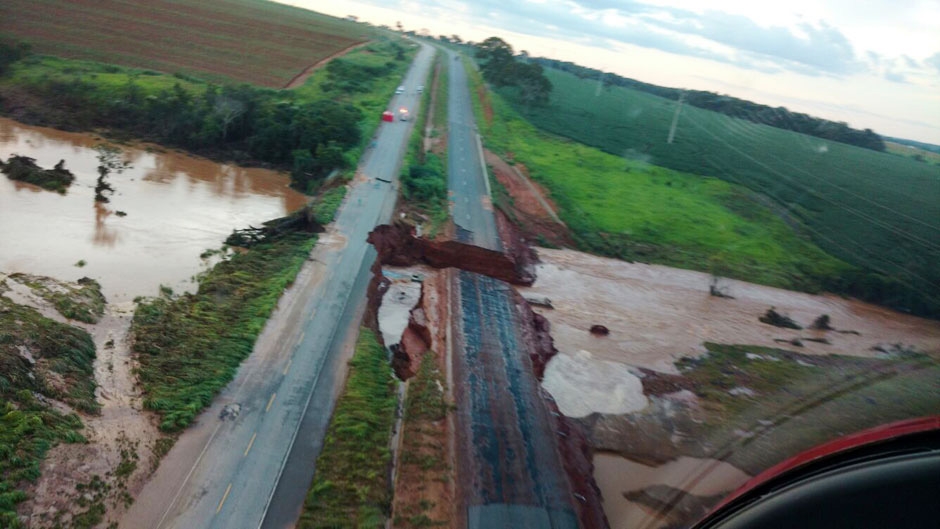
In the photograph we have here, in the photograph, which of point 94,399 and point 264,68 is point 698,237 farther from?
point 264,68

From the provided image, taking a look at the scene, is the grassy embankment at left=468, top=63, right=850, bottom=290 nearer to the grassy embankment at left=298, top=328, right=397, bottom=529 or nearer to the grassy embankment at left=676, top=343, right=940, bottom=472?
the grassy embankment at left=298, top=328, right=397, bottom=529

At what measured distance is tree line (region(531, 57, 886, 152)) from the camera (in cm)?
1530

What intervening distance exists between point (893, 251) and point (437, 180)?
17.2m

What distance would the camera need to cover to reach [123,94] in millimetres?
33844

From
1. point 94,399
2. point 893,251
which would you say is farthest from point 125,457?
point 893,251

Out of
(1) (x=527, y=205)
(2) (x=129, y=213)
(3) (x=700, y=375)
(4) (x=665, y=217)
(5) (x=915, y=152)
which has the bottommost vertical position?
(2) (x=129, y=213)

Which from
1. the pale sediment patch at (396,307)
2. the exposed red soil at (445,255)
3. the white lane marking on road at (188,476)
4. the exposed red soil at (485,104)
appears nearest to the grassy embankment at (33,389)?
the white lane marking on road at (188,476)

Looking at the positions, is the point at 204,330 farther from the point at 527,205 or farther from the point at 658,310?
the point at 527,205

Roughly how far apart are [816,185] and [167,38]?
48577 mm

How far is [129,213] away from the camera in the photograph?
21.1 meters

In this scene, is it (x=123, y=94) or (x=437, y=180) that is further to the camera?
(x=123, y=94)

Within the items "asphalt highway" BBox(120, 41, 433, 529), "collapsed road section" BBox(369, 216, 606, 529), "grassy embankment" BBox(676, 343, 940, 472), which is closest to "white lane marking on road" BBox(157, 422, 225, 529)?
"asphalt highway" BBox(120, 41, 433, 529)

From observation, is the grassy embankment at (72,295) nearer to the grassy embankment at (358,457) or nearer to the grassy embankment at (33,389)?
the grassy embankment at (33,389)

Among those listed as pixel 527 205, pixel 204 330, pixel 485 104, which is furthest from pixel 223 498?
pixel 485 104
